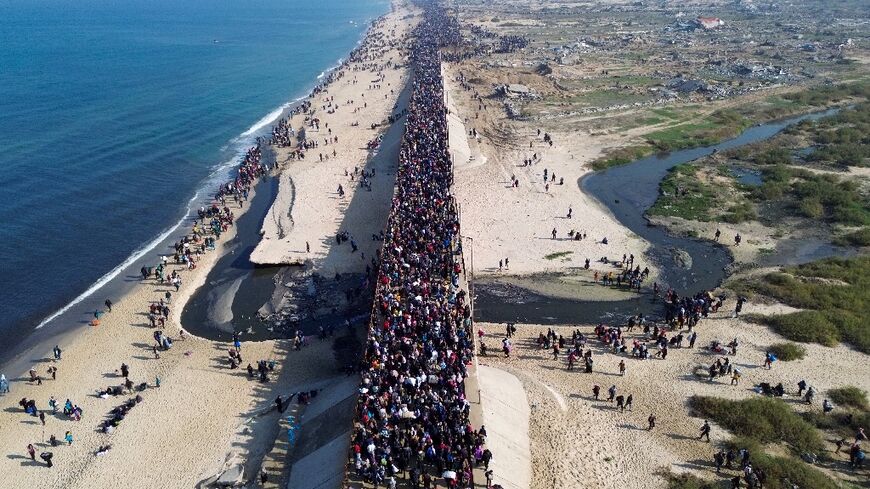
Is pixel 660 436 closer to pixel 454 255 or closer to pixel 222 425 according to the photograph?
pixel 454 255

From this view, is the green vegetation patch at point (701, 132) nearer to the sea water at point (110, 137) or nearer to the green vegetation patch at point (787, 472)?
the green vegetation patch at point (787, 472)

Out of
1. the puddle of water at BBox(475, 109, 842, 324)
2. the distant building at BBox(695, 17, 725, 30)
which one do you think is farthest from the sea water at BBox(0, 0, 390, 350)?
the distant building at BBox(695, 17, 725, 30)

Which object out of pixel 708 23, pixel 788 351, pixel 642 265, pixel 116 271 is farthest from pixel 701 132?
pixel 708 23

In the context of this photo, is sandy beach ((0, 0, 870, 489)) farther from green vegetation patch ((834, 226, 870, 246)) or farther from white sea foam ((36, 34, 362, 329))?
white sea foam ((36, 34, 362, 329))

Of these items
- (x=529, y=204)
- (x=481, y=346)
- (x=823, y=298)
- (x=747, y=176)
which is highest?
(x=747, y=176)

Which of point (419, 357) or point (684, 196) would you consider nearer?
point (419, 357)

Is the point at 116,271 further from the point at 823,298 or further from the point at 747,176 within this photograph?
the point at 747,176
